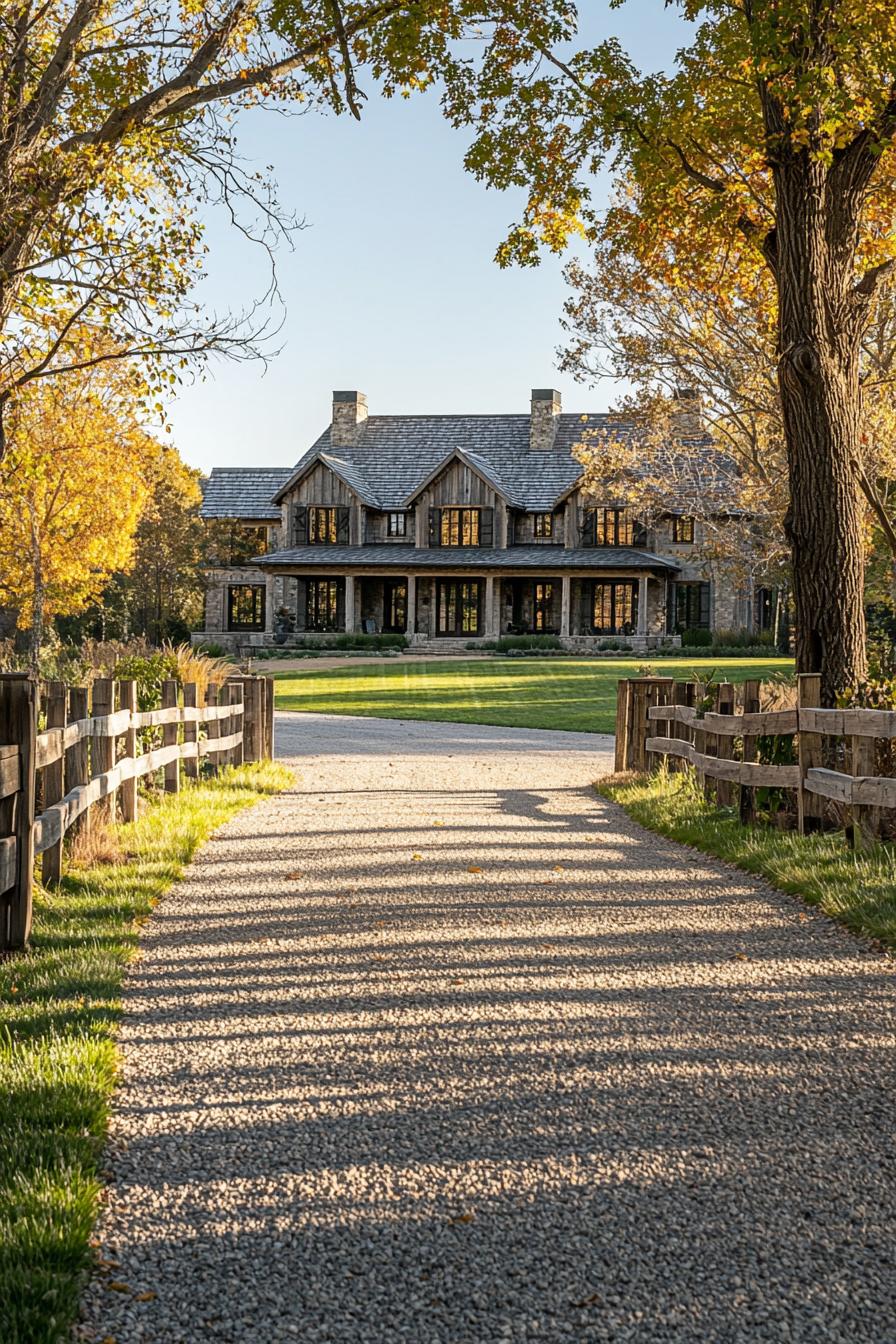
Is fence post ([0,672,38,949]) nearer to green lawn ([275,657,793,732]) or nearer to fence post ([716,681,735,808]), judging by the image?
fence post ([716,681,735,808])

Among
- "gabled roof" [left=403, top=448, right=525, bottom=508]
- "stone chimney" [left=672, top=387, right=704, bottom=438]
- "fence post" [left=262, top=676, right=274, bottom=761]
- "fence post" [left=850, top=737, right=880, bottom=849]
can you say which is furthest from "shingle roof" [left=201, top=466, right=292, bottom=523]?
"fence post" [left=850, top=737, right=880, bottom=849]

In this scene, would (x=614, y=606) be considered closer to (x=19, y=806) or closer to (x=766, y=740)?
(x=766, y=740)

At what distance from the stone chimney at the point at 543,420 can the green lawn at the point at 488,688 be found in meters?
15.4

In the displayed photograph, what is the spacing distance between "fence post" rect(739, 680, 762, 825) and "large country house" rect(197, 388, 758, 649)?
124ft

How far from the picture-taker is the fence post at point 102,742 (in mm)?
8938

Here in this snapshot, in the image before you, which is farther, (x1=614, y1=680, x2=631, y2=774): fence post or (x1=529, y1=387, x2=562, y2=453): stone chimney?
(x1=529, y1=387, x2=562, y2=453): stone chimney

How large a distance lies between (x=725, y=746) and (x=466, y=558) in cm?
4090

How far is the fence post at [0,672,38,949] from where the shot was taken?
20.5 ft

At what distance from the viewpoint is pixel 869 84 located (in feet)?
34.0

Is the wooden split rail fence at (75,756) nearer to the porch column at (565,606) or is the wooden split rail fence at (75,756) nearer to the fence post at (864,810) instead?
the fence post at (864,810)

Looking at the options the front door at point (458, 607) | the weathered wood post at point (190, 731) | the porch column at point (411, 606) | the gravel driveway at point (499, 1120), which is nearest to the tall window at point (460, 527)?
the front door at point (458, 607)

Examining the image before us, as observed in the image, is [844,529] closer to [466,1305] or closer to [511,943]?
[511,943]

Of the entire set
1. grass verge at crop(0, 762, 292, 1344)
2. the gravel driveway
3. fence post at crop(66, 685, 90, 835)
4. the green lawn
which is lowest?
the gravel driveway

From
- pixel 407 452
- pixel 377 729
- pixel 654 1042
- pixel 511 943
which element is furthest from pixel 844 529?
pixel 407 452
